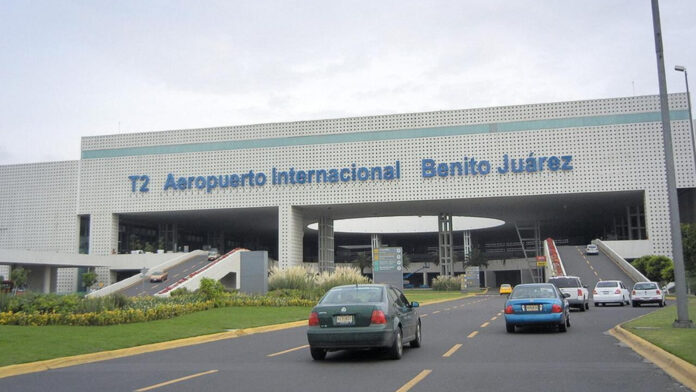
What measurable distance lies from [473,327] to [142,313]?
35.8ft

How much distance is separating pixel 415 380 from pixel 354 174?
55.3 metres

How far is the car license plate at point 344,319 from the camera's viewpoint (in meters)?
11.9

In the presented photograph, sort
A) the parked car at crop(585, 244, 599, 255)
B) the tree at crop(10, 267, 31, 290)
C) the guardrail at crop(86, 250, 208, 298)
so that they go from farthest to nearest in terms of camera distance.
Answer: the parked car at crop(585, 244, 599, 255), the tree at crop(10, 267, 31, 290), the guardrail at crop(86, 250, 208, 298)

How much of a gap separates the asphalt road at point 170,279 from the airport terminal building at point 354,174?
6538 millimetres

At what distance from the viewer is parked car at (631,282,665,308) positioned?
105 ft

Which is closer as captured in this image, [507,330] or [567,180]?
[507,330]

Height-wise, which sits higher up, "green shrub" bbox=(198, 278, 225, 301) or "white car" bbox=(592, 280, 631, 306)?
"green shrub" bbox=(198, 278, 225, 301)

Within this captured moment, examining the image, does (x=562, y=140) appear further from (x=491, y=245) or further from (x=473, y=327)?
(x=491, y=245)

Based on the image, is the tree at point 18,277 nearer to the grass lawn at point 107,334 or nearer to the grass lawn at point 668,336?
the grass lawn at point 107,334

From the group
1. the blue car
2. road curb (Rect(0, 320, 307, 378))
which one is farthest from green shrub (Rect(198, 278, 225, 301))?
the blue car

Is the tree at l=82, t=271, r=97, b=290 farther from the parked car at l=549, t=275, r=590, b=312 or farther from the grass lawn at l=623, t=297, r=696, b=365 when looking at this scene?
the grass lawn at l=623, t=297, r=696, b=365

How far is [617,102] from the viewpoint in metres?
60.8

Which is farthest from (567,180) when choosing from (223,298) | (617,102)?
(223,298)

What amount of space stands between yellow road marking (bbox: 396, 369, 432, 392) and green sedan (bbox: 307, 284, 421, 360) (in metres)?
1.43
